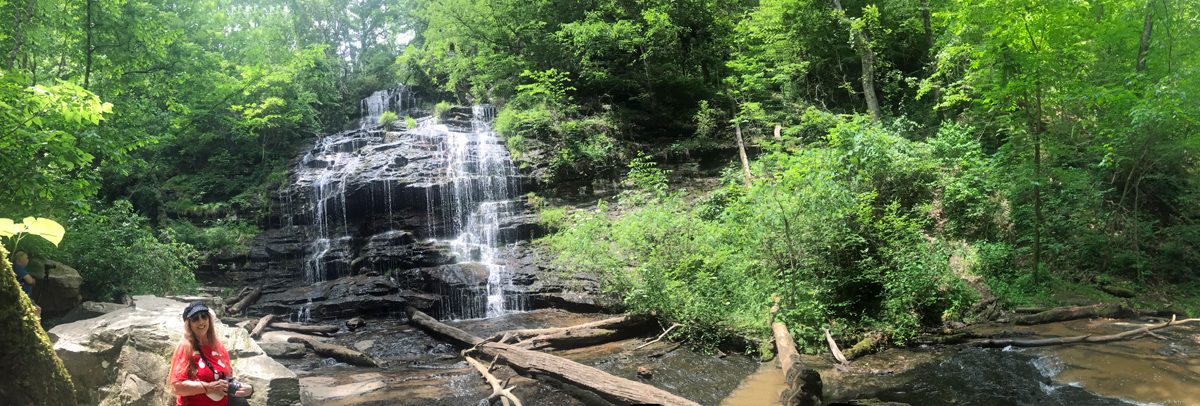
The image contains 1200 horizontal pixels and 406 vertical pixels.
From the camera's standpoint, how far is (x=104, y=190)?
1839 centimetres

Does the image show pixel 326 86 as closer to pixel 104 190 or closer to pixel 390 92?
pixel 390 92

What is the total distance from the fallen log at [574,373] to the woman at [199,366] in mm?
3979

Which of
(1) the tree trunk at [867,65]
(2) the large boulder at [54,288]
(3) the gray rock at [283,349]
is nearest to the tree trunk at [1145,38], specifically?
(1) the tree trunk at [867,65]

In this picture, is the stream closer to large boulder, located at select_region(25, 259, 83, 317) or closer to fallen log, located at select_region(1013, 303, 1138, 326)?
fallen log, located at select_region(1013, 303, 1138, 326)

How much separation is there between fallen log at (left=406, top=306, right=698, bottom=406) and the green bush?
5.98 metres

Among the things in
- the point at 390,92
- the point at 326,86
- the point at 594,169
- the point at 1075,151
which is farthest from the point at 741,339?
the point at 326,86

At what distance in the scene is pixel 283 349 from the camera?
945cm

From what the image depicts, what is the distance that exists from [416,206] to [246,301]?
5.42 metres

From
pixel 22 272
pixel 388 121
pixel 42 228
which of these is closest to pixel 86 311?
pixel 22 272

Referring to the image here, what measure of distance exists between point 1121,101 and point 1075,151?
1231 mm

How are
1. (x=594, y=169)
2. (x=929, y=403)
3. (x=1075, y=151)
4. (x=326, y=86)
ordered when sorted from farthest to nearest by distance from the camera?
(x=326, y=86)
(x=594, y=169)
(x=1075, y=151)
(x=929, y=403)

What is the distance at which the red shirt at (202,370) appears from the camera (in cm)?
337

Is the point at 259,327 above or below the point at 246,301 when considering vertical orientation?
below

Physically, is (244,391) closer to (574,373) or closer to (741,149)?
(574,373)
